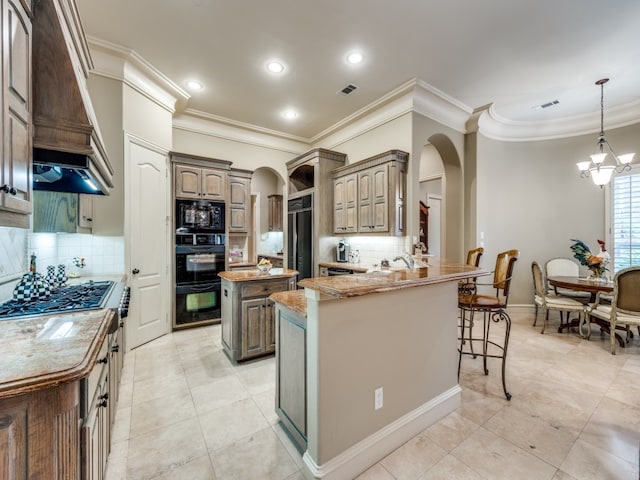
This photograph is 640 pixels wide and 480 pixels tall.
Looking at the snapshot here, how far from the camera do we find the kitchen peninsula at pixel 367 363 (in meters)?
1.48

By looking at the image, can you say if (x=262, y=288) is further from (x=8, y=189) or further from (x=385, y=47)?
(x=385, y=47)

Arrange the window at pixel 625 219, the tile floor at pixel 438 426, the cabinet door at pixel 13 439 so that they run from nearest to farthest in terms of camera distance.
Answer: the cabinet door at pixel 13 439
the tile floor at pixel 438 426
the window at pixel 625 219

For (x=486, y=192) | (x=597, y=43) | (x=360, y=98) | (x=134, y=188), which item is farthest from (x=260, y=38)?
(x=486, y=192)

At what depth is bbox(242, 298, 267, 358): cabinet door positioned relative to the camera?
9.47ft

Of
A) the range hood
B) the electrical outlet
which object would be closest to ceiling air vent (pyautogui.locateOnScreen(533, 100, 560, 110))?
the electrical outlet

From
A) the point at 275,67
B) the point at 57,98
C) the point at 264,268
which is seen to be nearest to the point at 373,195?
the point at 264,268

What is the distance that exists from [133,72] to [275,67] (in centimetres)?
173

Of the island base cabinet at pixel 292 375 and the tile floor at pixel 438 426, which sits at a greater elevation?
the island base cabinet at pixel 292 375

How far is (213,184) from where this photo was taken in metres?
4.27

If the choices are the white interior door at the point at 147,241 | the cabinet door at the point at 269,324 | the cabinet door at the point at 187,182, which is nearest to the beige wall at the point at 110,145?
the white interior door at the point at 147,241

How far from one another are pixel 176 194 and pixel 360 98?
309cm

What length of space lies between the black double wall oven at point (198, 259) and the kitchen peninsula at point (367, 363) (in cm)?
261

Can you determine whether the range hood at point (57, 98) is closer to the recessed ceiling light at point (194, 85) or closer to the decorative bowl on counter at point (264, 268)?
the decorative bowl on counter at point (264, 268)

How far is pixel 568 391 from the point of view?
96.9 inches
